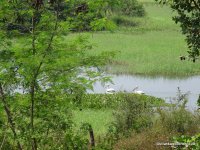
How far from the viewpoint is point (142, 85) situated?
96.2ft

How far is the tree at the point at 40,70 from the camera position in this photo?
6551mm

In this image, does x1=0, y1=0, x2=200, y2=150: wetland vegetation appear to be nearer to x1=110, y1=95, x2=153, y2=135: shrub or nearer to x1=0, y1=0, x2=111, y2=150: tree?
x1=0, y1=0, x2=111, y2=150: tree

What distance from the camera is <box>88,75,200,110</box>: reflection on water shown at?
2750cm

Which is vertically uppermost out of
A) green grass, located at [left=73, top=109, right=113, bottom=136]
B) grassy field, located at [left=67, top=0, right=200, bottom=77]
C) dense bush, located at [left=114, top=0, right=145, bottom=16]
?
green grass, located at [left=73, top=109, right=113, bottom=136]

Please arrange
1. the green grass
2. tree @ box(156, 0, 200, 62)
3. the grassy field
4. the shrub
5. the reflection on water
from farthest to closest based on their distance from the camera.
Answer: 1. the grassy field
2. the reflection on water
3. the green grass
4. the shrub
5. tree @ box(156, 0, 200, 62)

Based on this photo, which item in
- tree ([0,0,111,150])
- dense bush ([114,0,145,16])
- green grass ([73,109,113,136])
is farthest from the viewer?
dense bush ([114,0,145,16])

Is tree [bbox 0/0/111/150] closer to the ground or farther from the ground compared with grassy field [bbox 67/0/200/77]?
farther from the ground

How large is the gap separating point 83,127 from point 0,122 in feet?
4.47

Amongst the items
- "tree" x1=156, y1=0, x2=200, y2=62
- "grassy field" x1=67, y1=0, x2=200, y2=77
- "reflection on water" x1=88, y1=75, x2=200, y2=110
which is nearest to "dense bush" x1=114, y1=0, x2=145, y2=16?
"grassy field" x1=67, y1=0, x2=200, y2=77

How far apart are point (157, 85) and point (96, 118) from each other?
10310 millimetres

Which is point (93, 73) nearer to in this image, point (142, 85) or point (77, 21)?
point (77, 21)

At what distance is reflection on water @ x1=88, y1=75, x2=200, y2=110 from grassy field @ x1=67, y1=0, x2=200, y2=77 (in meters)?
0.95

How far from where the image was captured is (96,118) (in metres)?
19.7

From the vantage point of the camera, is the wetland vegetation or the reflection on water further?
the reflection on water
